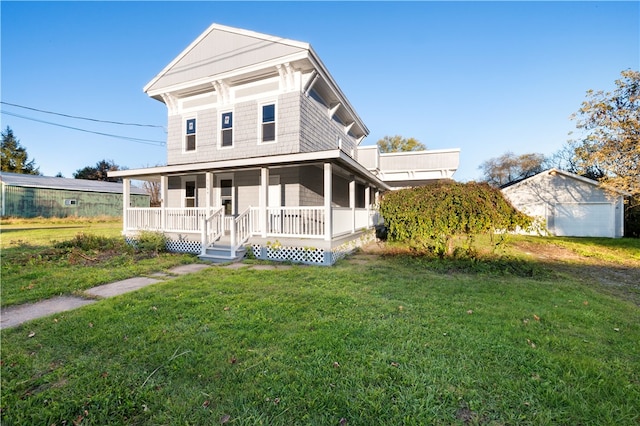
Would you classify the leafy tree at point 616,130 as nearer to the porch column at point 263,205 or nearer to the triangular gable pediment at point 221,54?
the triangular gable pediment at point 221,54

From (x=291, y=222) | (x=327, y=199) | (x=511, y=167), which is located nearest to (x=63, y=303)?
(x=291, y=222)

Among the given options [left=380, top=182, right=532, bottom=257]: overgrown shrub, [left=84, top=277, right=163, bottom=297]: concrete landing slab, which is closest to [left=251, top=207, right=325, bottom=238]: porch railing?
[left=380, top=182, right=532, bottom=257]: overgrown shrub

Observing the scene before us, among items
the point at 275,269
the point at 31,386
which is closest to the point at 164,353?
the point at 31,386

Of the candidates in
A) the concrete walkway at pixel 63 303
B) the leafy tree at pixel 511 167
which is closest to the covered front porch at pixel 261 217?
the concrete walkway at pixel 63 303

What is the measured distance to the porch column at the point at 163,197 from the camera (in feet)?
35.2

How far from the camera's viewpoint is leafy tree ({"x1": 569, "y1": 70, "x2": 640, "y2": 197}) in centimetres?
1121

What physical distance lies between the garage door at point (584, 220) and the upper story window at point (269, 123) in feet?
57.1

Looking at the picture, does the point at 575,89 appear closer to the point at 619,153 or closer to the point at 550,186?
the point at 619,153

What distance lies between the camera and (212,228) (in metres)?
9.73

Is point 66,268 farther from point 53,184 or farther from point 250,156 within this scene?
point 53,184

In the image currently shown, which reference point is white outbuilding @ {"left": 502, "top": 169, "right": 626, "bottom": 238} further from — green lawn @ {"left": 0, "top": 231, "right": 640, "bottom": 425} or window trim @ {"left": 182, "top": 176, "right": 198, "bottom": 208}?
window trim @ {"left": 182, "top": 176, "right": 198, "bottom": 208}

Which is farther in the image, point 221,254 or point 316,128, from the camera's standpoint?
A: point 316,128

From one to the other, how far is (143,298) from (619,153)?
1746 cm

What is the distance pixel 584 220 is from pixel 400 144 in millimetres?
27625
